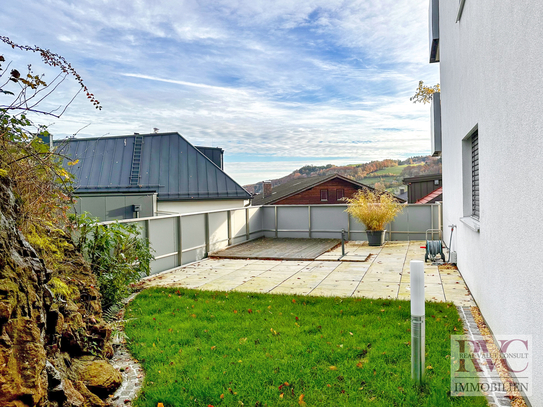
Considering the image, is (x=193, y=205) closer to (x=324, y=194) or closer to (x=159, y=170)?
(x=159, y=170)

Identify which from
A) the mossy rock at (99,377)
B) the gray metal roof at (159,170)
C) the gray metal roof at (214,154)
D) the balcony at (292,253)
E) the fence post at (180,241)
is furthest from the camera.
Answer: the gray metal roof at (214,154)

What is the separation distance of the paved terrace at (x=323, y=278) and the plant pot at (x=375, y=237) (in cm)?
172

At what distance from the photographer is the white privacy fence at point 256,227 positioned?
9195mm

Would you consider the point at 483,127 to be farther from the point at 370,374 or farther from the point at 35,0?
the point at 35,0

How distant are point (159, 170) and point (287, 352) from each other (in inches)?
737

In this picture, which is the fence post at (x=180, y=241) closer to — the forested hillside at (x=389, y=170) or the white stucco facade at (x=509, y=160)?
the white stucco facade at (x=509, y=160)

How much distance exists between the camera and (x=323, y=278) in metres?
7.94

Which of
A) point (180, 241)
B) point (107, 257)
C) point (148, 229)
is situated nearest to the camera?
point (107, 257)

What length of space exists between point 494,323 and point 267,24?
37.5ft

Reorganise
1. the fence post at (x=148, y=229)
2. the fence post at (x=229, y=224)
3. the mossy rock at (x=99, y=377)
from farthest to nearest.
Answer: the fence post at (x=229, y=224)
the fence post at (x=148, y=229)
the mossy rock at (x=99, y=377)

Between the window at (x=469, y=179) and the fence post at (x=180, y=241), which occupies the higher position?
the window at (x=469, y=179)

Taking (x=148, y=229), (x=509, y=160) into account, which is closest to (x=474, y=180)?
(x=509, y=160)

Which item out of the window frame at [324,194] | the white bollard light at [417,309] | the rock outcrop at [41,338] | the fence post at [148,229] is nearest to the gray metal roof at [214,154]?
the window frame at [324,194]

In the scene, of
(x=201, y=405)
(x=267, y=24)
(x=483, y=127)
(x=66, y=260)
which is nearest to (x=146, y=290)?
(x=66, y=260)
